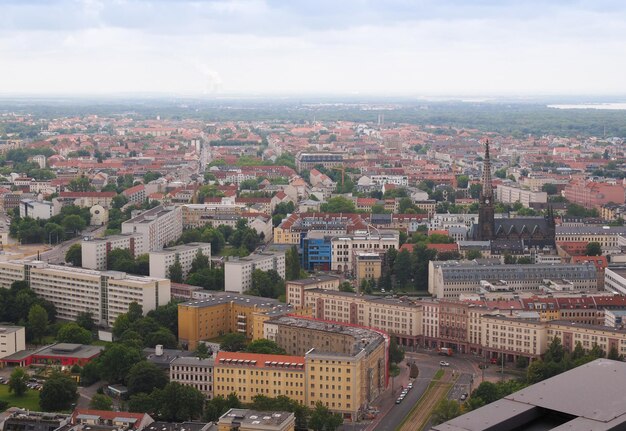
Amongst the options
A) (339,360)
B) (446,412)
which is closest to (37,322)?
(339,360)

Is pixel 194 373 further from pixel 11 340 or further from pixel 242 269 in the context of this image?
pixel 242 269

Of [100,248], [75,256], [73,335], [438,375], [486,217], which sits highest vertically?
[486,217]

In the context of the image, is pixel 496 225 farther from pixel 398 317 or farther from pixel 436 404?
pixel 436 404

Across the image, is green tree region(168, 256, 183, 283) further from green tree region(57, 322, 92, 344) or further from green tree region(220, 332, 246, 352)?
green tree region(220, 332, 246, 352)

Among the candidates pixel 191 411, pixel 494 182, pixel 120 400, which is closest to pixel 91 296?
pixel 120 400

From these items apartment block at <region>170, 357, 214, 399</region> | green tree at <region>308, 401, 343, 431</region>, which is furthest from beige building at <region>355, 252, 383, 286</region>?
green tree at <region>308, 401, 343, 431</region>

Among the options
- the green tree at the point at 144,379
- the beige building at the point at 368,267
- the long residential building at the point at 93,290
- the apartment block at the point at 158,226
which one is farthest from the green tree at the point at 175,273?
the green tree at the point at 144,379

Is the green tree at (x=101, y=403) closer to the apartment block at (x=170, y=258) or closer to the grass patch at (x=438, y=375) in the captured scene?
the grass patch at (x=438, y=375)
